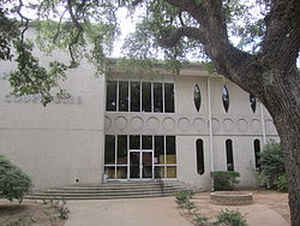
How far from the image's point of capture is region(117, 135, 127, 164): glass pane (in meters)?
15.9

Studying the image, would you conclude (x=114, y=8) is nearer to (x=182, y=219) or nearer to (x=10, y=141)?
(x=182, y=219)

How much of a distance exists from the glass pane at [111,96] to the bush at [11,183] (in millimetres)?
7809

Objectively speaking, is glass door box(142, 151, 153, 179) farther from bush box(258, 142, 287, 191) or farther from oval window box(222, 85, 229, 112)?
bush box(258, 142, 287, 191)

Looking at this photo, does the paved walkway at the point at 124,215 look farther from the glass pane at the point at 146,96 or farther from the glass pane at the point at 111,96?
the glass pane at the point at 146,96

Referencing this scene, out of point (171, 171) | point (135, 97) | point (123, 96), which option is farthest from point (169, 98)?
point (171, 171)

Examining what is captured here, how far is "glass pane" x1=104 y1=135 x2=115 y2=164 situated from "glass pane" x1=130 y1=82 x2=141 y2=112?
2535mm

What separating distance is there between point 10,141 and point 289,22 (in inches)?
585

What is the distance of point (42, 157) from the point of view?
14062mm

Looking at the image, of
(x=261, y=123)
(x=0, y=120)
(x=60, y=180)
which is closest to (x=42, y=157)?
(x=60, y=180)

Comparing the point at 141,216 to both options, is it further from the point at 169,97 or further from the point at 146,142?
the point at 169,97

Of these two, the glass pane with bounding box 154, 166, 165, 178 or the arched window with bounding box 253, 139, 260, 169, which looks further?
the arched window with bounding box 253, 139, 260, 169

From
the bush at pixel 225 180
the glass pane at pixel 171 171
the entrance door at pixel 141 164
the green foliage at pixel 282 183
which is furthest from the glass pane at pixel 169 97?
the green foliage at pixel 282 183

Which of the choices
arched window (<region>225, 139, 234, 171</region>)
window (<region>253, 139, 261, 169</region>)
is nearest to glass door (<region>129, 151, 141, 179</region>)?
arched window (<region>225, 139, 234, 171</region>)

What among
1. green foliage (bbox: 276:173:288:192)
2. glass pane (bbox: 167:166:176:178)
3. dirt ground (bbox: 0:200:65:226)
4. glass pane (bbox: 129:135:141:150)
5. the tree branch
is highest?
the tree branch
